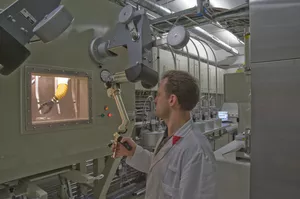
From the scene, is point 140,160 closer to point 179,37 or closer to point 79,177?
point 79,177

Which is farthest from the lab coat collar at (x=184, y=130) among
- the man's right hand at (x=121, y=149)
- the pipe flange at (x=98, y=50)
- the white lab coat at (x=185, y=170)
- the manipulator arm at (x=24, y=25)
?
the pipe flange at (x=98, y=50)

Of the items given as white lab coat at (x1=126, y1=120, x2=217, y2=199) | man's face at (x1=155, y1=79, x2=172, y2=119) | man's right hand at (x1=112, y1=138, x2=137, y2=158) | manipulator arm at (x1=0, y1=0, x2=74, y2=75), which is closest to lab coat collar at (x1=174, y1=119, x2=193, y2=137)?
white lab coat at (x1=126, y1=120, x2=217, y2=199)

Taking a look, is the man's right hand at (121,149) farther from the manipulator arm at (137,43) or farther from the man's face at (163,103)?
the manipulator arm at (137,43)

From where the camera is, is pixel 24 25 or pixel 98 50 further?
pixel 98 50

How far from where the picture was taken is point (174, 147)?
2.97 feet

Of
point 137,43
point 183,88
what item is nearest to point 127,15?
point 137,43

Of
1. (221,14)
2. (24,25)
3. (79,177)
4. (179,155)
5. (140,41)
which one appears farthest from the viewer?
(221,14)

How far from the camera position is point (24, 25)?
2.32 feet

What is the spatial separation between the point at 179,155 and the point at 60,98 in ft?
2.89

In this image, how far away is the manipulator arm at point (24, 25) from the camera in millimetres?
658

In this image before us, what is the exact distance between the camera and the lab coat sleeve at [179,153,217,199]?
759mm

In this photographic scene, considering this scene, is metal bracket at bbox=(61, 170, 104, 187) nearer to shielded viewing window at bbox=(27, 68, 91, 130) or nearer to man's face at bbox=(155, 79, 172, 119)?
shielded viewing window at bbox=(27, 68, 91, 130)

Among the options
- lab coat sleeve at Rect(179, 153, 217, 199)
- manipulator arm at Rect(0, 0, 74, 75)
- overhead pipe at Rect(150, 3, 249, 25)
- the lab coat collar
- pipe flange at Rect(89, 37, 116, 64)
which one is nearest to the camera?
manipulator arm at Rect(0, 0, 74, 75)

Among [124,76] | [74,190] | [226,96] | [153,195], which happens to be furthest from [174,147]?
[226,96]
